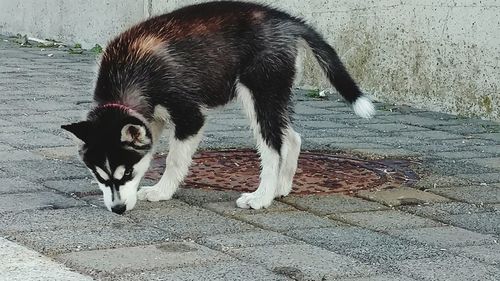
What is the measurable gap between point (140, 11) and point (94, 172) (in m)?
7.31

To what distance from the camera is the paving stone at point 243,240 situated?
13.6 ft

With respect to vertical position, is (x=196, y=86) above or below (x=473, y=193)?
above

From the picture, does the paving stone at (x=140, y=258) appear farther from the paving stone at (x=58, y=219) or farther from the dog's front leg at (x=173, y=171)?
the dog's front leg at (x=173, y=171)

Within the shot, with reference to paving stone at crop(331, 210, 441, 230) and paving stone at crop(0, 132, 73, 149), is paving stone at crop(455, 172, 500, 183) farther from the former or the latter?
paving stone at crop(0, 132, 73, 149)

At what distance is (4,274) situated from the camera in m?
3.62

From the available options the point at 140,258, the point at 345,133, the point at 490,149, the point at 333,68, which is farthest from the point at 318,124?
the point at 140,258

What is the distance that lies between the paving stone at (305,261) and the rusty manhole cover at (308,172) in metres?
1.30

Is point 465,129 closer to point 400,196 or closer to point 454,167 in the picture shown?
point 454,167

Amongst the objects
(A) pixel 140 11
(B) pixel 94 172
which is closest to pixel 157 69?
(B) pixel 94 172

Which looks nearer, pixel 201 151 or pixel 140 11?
pixel 201 151

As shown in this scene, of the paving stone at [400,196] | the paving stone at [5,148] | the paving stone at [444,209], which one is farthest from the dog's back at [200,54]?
the paving stone at [5,148]

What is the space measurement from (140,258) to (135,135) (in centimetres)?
109

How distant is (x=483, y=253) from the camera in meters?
4.20

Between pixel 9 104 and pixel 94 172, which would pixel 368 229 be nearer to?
pixel 94 172
